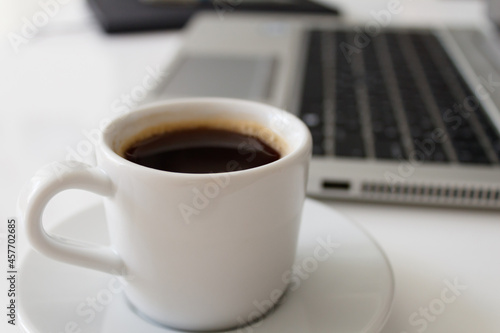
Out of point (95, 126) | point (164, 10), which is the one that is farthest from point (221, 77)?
point (164, 10)

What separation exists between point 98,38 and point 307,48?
414 millimetres

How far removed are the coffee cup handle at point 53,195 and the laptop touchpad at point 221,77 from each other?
0.36m

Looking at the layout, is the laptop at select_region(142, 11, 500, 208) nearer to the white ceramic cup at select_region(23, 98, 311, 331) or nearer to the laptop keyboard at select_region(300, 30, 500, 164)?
the laptop keyboard at select_region(300, 30, 500, 164)

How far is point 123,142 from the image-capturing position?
0.41 meters

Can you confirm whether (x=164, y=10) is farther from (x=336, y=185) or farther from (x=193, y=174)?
(x=193, y=174)

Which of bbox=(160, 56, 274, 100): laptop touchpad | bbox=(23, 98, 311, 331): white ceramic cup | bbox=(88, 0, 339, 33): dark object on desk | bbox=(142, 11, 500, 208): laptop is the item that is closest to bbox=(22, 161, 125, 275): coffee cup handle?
bbox=(23, 98, 311, 331): white ceramic cup

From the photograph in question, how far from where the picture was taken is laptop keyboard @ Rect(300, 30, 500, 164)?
563 millimetres

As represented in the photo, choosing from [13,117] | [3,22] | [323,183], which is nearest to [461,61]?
[323,183]

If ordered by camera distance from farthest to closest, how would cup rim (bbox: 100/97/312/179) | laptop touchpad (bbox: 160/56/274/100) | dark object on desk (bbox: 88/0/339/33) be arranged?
dark object on desk (bbox: 88/0/339/33) < laptop touchpad (bbox: 160/56/274/100) < cup rim (bbox: 100/97/312/179)

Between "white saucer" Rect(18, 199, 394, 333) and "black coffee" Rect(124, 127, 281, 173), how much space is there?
0.09 m

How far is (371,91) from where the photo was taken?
0.72 m

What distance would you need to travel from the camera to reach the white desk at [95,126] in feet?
1.41

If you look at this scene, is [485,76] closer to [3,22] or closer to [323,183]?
[323,183]

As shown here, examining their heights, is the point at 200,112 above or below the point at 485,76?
above
